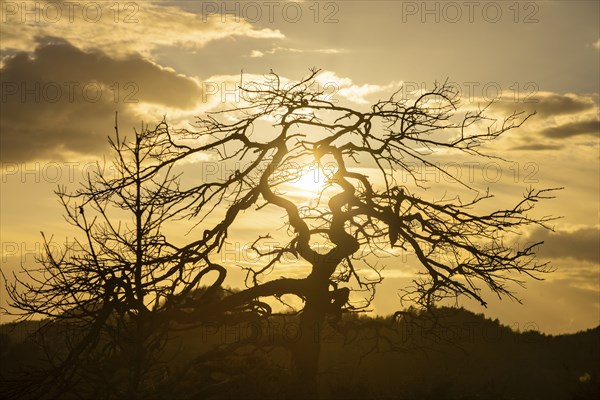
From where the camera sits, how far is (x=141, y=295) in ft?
37.4

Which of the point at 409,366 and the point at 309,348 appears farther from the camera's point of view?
the point at 409,366

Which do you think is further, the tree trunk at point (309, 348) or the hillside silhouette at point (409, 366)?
the hillside silhouette at point (409, 366)

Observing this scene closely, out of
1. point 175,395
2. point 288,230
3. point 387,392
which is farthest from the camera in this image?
point 387,392

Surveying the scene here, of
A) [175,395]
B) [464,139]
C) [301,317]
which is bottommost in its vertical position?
[175,395]

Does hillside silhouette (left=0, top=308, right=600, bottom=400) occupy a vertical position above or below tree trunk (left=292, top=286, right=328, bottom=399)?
below

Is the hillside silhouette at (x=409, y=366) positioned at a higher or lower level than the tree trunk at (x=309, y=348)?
lower

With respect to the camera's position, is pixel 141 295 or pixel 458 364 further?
pixel 458 364

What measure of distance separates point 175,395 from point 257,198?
4489mm

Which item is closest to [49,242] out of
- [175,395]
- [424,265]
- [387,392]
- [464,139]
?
[175,395]

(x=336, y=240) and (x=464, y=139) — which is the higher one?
(x=464, y=139)

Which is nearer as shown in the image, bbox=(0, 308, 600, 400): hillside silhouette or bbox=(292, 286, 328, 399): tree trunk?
bbox=(292, 286, 328, 399): tree trunk

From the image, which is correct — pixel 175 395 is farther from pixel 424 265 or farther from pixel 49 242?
pixel 424 265

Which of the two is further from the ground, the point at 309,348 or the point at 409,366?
the point at 309,348

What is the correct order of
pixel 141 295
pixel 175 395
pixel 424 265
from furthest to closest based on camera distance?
pixel 424 265, pixel 175 395, pixel 141 295
